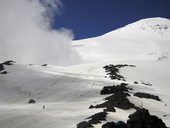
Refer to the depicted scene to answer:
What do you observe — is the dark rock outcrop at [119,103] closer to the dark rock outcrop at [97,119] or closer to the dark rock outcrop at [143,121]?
the dark rock outcrop at [97,119]

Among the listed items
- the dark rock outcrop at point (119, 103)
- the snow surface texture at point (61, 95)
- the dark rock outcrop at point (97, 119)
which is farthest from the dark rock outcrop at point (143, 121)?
the dark rock outcrop at point (119, 103)

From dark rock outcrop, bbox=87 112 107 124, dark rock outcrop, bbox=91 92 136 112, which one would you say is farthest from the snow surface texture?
dark rock outcrop, bbox=91 92 136 112

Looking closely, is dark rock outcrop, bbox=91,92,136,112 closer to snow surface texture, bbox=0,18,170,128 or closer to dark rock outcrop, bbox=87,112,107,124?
snow surface texture, bbox=0,18,170,128

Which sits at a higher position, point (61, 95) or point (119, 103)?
point (61, 95)

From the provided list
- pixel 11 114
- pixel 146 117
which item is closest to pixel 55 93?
pixel 11 114

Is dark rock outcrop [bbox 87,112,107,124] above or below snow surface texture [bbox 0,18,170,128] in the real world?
below

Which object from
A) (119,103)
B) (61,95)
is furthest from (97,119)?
(61,95)

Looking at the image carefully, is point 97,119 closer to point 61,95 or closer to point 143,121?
point 143,121

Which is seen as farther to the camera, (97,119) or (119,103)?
(119,103)

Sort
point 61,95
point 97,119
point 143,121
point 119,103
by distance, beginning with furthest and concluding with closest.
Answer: point 61,95
point 119,103
point 97,119
point 143,121

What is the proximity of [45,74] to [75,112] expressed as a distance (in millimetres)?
47945

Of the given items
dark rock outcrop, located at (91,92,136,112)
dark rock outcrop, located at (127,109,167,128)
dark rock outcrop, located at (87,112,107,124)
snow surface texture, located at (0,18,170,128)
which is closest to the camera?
dark rock outcrop, located at (127,109,167,128)

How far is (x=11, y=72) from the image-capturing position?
9988 cm

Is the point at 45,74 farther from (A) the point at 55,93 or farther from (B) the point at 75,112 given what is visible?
(B) the point at 75,112
